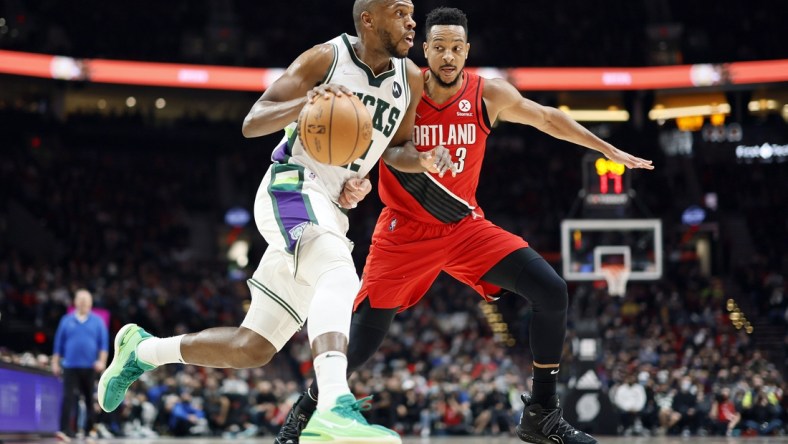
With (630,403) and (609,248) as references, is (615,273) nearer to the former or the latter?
(609,248)

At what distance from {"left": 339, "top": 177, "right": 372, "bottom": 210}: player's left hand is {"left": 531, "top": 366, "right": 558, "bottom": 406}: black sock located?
4.70ft

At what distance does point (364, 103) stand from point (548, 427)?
1995 millimetres

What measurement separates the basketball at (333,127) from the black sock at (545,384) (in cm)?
180

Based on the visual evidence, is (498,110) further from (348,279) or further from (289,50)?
(289,50)

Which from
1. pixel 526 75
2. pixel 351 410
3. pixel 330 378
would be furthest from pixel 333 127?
pixel 526 75

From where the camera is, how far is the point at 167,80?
83.6ft

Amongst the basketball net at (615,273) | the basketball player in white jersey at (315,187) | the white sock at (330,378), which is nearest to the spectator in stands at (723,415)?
the basketball net at (615,273)

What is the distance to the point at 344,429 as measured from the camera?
3721 mm

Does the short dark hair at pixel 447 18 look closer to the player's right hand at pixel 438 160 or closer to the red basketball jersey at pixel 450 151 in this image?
the red basketball jersey at pixel 450 151

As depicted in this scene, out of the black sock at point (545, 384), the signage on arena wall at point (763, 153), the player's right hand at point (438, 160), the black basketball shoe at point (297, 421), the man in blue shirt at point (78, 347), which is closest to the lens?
the player's right hand at point (438, 160)

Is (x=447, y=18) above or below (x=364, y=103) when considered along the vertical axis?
above

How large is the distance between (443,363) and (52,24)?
50.6 feet

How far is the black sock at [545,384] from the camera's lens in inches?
205

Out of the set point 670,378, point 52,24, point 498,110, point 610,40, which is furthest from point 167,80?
point 498,110
